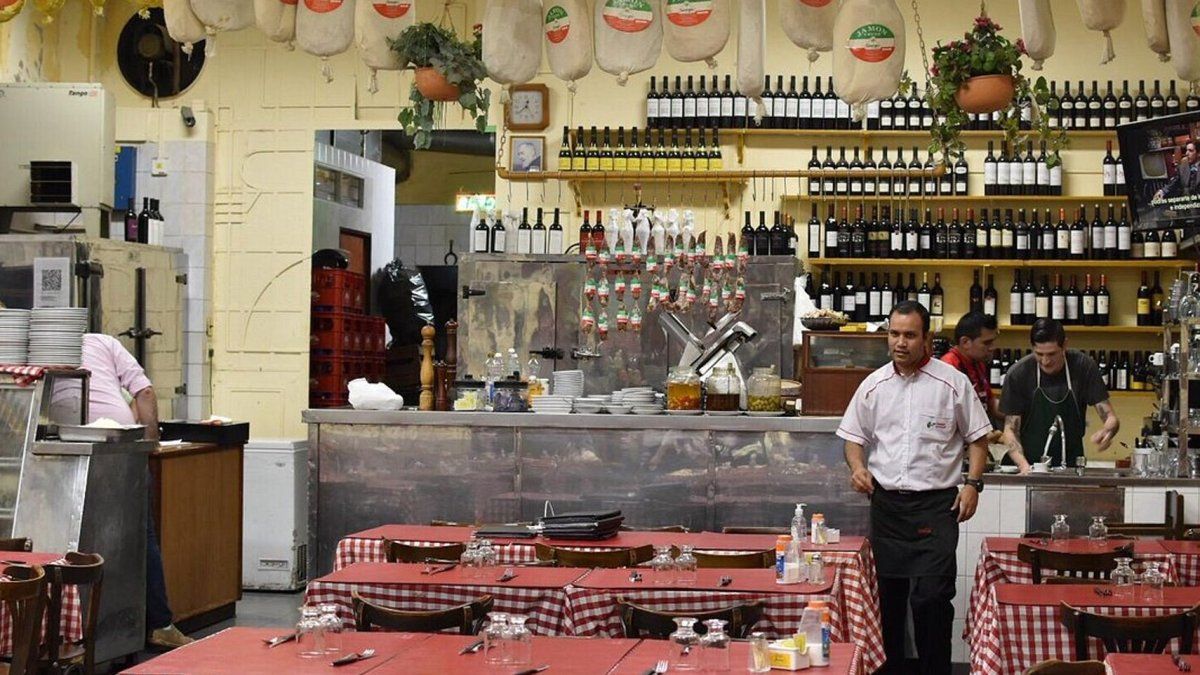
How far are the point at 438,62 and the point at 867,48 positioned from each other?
1.93 meters

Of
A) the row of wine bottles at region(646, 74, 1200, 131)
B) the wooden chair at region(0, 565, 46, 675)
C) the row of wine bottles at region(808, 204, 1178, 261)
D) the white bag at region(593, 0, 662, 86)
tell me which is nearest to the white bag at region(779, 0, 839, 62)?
the white bag at region(593, 0, 662, 86)

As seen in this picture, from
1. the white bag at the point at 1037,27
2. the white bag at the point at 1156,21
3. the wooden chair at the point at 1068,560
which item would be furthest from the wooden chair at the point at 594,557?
the white bag at the point at 1156,21

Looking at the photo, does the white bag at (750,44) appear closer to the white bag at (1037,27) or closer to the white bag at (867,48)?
the white bag at (867,48)

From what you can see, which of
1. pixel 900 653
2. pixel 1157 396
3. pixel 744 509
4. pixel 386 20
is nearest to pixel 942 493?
pixel 900 653

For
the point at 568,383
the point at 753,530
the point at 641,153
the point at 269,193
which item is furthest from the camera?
the point at 269,193

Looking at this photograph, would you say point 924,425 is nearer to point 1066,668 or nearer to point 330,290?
point 1066,668

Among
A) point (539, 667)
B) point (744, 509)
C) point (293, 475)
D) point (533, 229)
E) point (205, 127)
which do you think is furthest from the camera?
point (205, 127)

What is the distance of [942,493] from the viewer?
6879 mm

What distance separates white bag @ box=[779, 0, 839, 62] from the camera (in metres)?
6.61

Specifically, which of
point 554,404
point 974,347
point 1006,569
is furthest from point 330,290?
point 1006,569

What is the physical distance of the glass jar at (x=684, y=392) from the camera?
9.10 metres

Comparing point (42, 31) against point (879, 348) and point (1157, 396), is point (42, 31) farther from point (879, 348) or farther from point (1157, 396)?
point (1157, 396)

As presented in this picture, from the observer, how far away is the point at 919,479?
272 inches

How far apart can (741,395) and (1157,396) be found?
3.39 m
